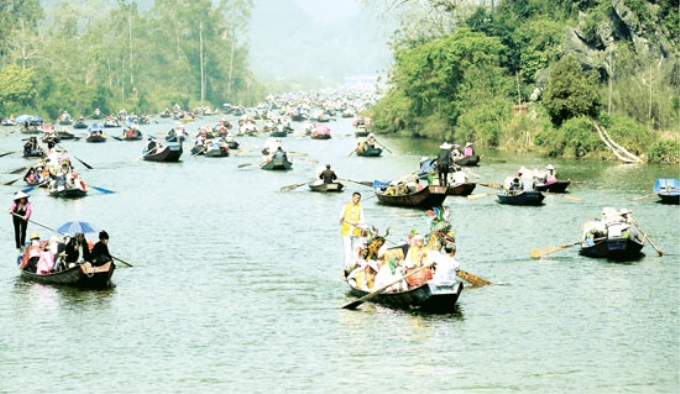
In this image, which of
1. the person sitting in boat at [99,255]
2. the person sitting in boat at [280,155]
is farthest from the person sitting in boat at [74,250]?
the person sitting in boat at [280,155]

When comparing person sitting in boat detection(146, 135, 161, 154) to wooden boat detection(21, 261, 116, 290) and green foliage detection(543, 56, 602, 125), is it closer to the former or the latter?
green foliage detection(543, 56, 602, 125)

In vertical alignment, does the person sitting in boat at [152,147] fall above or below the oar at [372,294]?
above

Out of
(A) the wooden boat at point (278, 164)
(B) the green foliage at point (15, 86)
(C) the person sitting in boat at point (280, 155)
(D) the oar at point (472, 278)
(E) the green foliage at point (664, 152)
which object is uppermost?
(B) the green foliage at point (15, 86)

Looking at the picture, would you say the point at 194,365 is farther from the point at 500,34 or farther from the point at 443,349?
the point at 500,34

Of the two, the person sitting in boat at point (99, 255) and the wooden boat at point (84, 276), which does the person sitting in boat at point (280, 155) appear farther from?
the person sitting in boat at point (99, 255)

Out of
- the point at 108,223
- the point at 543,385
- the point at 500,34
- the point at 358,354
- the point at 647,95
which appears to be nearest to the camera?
the point at 543,385

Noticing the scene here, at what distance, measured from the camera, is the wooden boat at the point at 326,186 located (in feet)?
178

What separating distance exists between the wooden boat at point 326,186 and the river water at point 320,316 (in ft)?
18.4

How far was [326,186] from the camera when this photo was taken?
5441 centimetres

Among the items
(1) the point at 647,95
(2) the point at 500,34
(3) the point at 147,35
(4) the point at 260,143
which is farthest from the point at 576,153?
(3) the point at 147,35

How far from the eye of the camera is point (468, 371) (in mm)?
23766

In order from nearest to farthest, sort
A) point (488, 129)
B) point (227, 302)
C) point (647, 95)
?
point (227, 302) < point (647, 95) < point (488, 129)

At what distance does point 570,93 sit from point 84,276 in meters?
44.7

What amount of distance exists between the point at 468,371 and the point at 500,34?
225ft
